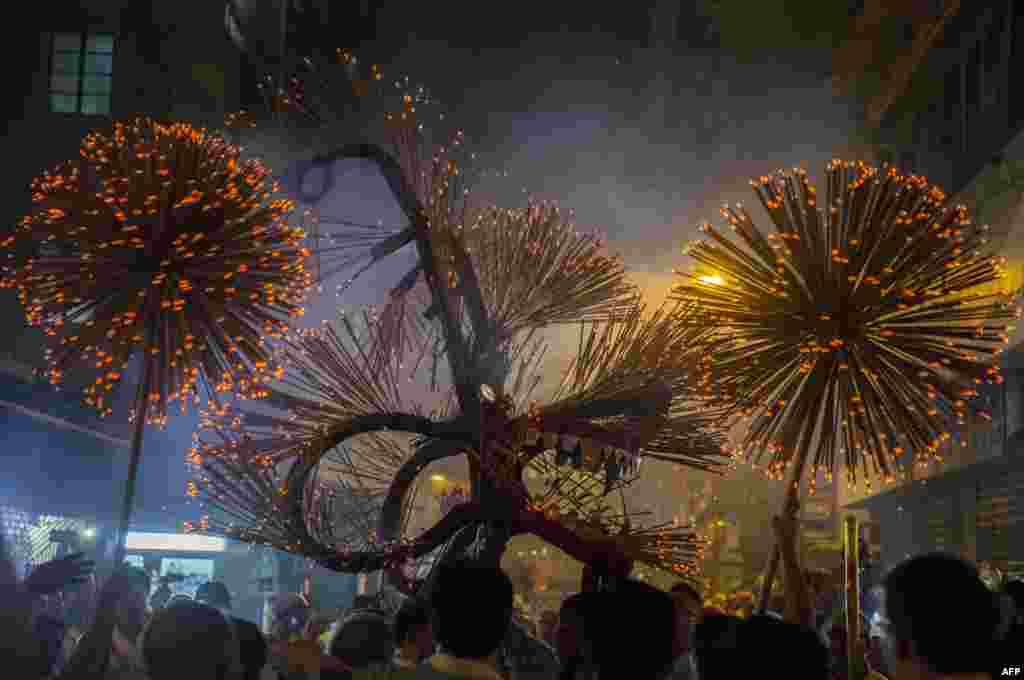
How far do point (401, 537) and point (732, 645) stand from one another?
3.42 m

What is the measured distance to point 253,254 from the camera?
25.6ft

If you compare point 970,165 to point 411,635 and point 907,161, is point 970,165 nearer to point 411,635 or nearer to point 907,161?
point 907,161

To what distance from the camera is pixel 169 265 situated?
7371 millimetres

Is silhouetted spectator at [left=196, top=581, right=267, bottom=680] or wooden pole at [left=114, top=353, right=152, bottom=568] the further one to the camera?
silhouetted spectator at [left=196, top=581, right=267, bottom=680]

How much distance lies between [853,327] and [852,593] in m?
2.60

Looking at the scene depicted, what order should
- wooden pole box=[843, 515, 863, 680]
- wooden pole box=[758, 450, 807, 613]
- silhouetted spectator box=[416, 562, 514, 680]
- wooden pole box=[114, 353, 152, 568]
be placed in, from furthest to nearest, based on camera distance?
wooden pole box=[758, 450, 807, 613] → wooden pole box=[843, 515, 863, 680] → wooden pole box=[114, 353, 152, 568] → silhouetted spectator box=[416, 562, 514, 680]

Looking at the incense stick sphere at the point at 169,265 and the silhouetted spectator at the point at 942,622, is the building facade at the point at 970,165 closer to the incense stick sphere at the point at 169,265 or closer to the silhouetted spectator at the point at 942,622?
the incense stick sphere at the point at 169,265

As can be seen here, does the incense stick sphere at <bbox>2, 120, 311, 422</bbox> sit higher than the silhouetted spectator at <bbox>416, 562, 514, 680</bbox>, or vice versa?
the incense stick sphere at <bbox>2, 120, 311, 422</bbox>

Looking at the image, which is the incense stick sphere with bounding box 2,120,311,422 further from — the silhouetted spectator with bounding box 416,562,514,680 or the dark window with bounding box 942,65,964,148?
the dark window with bounding box 942,65,964,148

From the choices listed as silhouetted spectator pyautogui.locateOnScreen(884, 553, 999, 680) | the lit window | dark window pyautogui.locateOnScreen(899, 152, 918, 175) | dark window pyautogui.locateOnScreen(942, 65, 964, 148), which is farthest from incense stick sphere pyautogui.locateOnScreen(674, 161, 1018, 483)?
dark window pyautogui.locateOnScreen(899, 152, 918, 175)

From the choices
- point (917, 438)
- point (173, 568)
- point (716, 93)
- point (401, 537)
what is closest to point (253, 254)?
point (401, 537)

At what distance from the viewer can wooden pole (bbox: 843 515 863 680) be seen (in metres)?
5.79

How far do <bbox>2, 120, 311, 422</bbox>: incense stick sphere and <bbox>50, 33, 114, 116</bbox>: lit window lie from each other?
1662 centimetres

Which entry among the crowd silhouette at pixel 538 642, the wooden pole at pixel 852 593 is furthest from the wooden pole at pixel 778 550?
the wooden pole at pixel 852 593
